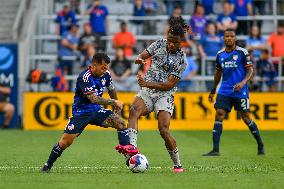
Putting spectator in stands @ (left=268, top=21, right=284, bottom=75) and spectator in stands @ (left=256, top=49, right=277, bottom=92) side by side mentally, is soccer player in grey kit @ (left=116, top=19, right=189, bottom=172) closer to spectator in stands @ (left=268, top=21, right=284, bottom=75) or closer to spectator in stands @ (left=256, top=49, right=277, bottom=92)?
spectator in stands @ (left=256, top=49, right=277, bottom=92)

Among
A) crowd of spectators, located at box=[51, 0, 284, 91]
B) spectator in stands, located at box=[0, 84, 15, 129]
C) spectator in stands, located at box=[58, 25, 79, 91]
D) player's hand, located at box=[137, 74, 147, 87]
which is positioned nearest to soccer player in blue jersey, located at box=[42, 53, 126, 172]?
player's hand, located at box=[137, 74, 147, 87]

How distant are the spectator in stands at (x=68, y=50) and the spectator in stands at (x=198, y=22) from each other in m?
3.66

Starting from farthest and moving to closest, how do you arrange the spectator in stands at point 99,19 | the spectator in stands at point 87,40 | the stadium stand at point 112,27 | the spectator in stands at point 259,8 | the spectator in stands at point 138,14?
1. the spectator in stands at point 259,8
2. the spectator in stands at point 138,14
3. the stadium stand at point 112,27
4. the spectator in stands at point 99,19
5. the spectator in stands at point 87,40

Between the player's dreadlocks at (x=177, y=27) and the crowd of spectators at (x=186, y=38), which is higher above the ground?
the player's dreadlocks at (x=177, y=27)

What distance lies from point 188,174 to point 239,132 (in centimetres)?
1183

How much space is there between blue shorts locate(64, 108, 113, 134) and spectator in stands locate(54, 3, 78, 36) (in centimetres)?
1535

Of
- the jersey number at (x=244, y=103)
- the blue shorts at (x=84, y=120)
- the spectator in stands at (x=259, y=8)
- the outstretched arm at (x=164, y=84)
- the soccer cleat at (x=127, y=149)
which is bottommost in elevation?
the soccer cleat at (x=127, y=149)

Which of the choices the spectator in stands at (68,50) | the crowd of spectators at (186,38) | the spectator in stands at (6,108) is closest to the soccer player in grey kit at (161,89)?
the spectator in stands at (6,108)

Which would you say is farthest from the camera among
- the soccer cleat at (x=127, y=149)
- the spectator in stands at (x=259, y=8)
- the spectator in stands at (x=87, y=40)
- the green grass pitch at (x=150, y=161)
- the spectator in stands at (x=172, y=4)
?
the spectator in stands at (x=172, y=4)

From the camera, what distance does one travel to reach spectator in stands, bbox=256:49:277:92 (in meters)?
26.7

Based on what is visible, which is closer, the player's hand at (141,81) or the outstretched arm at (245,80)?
the player's hand at (141,81)

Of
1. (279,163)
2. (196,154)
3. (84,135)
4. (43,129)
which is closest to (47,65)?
(43,129)

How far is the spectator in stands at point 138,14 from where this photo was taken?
28.4 meters

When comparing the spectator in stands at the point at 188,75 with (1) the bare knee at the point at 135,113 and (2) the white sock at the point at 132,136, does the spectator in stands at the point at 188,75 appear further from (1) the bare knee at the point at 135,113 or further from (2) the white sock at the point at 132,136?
(2) the white sock at the point at 132,136
